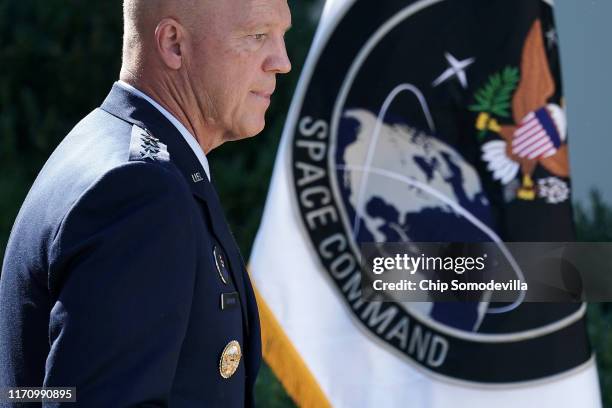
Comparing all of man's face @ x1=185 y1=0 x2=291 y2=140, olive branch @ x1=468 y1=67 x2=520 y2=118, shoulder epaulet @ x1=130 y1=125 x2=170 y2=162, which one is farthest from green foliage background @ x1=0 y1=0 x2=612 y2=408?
shoulder epaulet @ x1=130 y1=125 x2=170 y2=162

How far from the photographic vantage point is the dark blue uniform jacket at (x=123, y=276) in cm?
127

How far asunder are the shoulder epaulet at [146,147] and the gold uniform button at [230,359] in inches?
11.4

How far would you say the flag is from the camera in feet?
10.4

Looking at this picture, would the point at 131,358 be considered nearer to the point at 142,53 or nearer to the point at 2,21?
the point at 142,53

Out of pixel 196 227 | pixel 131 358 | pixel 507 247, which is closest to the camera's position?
pixel 131 358

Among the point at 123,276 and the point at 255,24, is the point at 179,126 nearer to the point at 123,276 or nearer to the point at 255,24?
the point at 255,24

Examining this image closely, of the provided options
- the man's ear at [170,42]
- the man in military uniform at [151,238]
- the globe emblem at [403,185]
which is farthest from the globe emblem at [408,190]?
the man's ear at [170,42]

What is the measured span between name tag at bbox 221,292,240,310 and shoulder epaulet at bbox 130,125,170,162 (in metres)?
0.22

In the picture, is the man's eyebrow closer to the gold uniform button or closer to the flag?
the gold uniform button

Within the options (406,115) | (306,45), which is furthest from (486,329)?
(306,45)

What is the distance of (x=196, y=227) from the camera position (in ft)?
4.66

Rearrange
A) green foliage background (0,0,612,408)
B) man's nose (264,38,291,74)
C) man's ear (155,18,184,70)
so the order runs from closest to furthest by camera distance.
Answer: man's ear (155,18,184,70) < man's nose (264,38,291,74) < green foliage background (0,0,612,408)

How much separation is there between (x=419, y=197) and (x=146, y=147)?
6.23ft

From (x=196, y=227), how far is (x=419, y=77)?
1.96 meters
